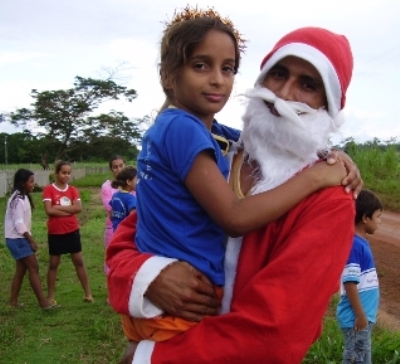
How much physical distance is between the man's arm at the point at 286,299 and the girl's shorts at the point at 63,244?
568cm

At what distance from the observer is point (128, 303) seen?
169cm

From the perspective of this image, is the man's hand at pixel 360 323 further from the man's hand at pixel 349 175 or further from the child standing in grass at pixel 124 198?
the child standing in grass at pixel 124 198

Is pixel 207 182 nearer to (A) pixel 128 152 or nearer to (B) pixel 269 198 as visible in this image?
(B) pixel 269 198

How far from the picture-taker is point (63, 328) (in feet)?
19.9

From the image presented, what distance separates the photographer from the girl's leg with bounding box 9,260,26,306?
6.80 metres

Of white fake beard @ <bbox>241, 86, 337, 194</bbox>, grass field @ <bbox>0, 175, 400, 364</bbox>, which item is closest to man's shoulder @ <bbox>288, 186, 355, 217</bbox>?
white fake beard @ <bbox>241, 86, 337, 194</bbox>

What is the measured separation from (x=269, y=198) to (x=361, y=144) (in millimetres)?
20875

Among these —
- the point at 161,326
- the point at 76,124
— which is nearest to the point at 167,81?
the point at 161,326

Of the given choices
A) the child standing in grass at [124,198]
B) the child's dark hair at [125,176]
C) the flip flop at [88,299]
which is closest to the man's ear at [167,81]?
the child standing in grass at [124,198]

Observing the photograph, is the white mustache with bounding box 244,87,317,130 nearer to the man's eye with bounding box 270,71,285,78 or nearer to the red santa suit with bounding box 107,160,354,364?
the man's eye with bounding box 270,71,285,78

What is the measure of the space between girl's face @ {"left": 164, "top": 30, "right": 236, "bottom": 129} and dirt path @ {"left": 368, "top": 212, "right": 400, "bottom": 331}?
5.36 m

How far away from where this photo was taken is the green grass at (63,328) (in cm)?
525

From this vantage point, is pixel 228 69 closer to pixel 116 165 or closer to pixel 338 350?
pixel 338 350

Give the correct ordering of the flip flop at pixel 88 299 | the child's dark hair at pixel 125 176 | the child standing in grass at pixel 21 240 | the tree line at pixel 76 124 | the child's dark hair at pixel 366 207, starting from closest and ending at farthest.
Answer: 1. the child's dark hair at pixel 366 207
2. the child's dark hair at pixel 125 176
3. the child standing in grass at pixel 21 240
4. the flip flop at pixel 88 299
5. the tree line at pixel 76 124
